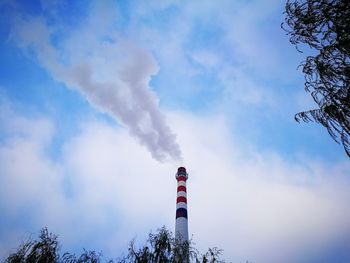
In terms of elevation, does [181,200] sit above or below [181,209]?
above

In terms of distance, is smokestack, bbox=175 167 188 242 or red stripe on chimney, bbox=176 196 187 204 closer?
smokestack, bbox=175 167 188 242

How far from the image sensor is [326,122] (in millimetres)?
8414

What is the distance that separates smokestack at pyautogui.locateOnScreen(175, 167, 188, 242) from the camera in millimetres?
24888

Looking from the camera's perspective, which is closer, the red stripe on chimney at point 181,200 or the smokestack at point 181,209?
the smokestack at point 181,209

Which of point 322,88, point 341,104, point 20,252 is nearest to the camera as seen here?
point 341,104

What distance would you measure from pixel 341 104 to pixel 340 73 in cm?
110

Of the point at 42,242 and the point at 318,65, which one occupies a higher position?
the point at 318,65

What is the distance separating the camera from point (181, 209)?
28.2m

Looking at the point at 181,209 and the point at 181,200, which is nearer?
the point at 181,209

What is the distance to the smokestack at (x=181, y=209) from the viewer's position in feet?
81.7

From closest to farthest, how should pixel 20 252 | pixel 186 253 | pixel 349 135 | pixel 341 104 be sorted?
pixel 349 135 → pixel 341 104 → pixel 20 252 → pixel 186 253

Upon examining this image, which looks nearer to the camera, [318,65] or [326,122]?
[326,122]

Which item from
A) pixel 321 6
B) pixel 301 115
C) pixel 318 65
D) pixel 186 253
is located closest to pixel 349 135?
pixel 301 115

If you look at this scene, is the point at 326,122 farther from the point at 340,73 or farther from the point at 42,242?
the point at 42,242
